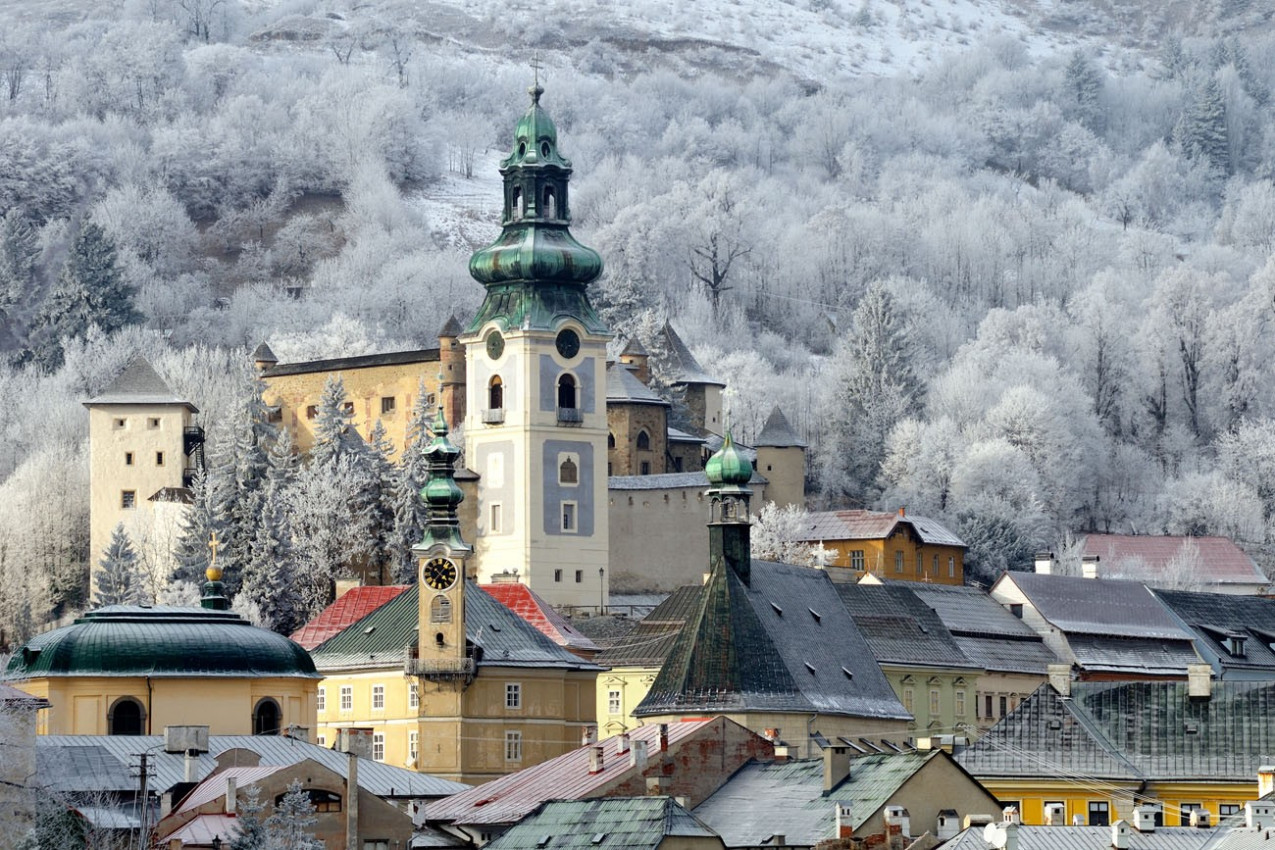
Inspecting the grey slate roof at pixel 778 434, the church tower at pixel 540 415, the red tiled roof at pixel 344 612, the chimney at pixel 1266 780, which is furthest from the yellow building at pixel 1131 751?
the grey slate roof at pixel 778 434

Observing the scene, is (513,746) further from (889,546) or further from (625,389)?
(625,389)

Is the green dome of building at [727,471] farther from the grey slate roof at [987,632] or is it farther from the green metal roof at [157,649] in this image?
the green metal roof at [157,649]

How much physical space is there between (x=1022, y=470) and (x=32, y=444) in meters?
36.9

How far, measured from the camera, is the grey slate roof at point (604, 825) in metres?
68.7

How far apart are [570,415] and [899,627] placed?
18.7m

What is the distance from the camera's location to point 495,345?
393 feet

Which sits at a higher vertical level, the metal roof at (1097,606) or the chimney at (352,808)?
the metal roof at (1097,606)

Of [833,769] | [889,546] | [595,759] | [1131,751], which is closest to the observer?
[833,769]

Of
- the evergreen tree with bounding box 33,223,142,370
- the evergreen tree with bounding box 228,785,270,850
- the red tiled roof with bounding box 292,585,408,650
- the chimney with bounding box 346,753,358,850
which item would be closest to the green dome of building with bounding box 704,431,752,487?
the red tiled roof with bounding box 292,585,408,650

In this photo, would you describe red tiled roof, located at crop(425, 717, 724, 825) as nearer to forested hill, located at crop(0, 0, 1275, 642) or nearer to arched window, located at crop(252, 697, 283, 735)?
arched window, located at crop(252, 697, 283, 735)

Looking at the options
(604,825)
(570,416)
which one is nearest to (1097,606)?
(570,416)

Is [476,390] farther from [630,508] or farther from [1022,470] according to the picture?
[1022,470]

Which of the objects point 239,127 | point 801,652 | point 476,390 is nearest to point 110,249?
point 476,390

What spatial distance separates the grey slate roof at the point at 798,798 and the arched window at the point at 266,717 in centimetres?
1568
